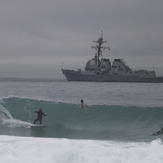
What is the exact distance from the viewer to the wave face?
2252cm

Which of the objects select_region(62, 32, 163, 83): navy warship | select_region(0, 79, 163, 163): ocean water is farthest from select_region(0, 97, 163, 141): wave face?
select_region(62, 32, 163, 83): navy warship

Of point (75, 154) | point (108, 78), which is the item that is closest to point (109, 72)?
point (108, 78)

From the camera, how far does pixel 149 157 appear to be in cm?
1233

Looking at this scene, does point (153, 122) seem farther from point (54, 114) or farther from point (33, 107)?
point (33, 107)

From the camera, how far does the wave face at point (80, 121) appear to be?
2252 cm

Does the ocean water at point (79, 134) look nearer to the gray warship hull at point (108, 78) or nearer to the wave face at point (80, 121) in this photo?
the wave face at point (80, 121)

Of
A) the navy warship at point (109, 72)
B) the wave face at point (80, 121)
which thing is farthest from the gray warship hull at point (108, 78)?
the wave face at point (80, 121)

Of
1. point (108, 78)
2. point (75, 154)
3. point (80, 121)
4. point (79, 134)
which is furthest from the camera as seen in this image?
point (108, 78)

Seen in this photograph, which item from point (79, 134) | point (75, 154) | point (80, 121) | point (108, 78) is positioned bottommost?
point (75, 154)

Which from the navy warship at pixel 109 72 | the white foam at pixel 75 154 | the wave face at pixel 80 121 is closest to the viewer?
the white foam at pixel 75 154

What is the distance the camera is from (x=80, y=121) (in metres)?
28.2

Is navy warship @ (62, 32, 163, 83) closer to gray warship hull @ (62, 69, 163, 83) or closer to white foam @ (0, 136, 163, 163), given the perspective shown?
gray warship hull @ (62, 69, 163, 83)

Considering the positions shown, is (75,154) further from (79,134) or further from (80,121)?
(80,121)

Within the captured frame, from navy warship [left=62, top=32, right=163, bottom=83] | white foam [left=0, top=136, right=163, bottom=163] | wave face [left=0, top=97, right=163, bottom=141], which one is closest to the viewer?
white foam [left=0, top=136, right=163, bottom=163]
